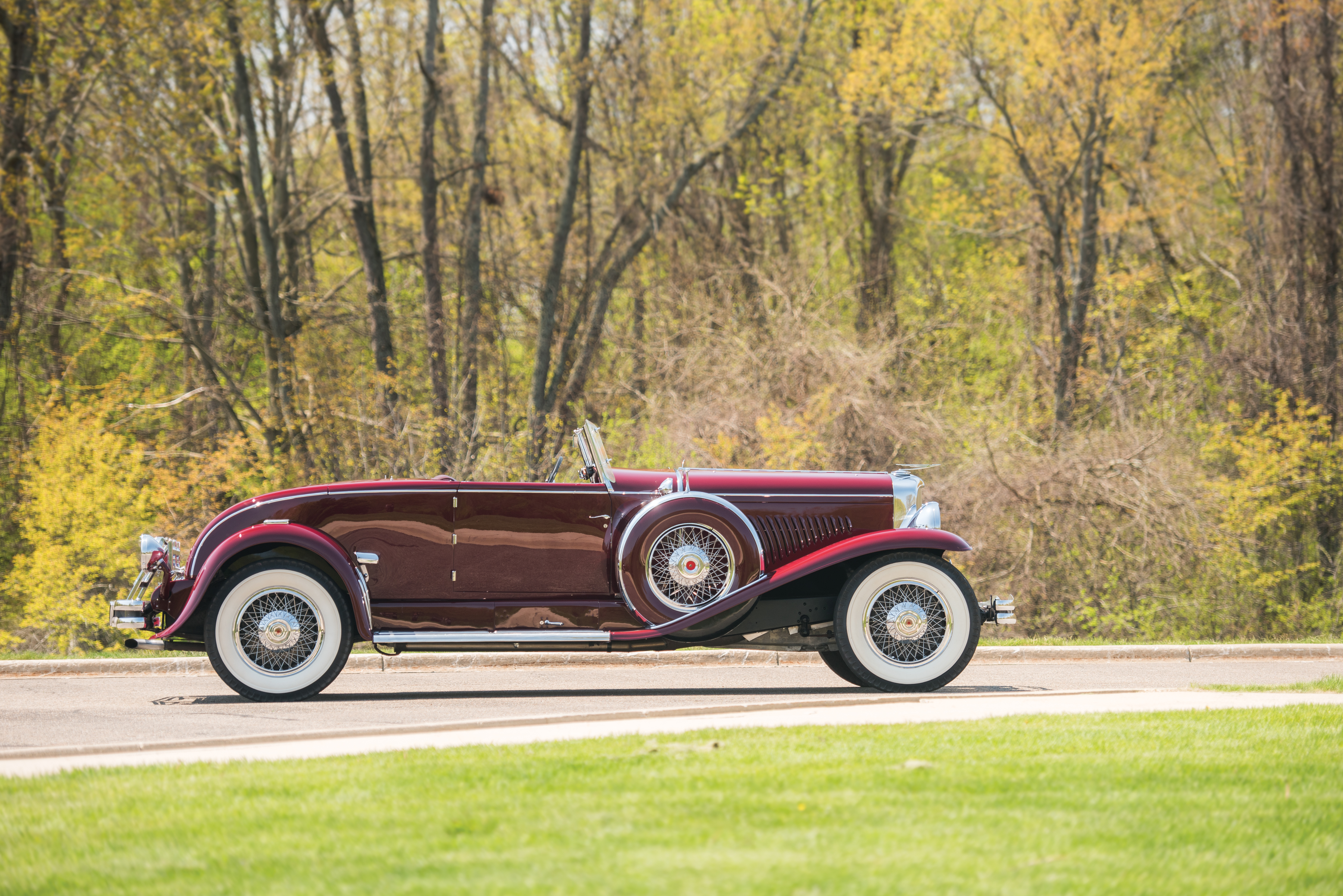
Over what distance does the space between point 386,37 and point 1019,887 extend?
854 inches

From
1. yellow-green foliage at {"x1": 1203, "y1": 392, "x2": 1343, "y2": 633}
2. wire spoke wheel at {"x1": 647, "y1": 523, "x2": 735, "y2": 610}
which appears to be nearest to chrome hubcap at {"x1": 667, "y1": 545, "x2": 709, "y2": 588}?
wire spoke wheel at {"x1": 647, "y1": 523, "x2": 735, "y2": 610}

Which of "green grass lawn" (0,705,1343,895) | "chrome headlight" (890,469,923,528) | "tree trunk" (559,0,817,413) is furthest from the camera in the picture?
"tree trunk" (559,0,817,413)

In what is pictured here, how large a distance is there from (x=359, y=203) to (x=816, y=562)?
15963 millimetres

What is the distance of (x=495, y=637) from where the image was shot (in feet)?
27.1

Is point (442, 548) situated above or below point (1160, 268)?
below

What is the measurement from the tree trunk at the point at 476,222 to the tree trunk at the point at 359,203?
4.17ft

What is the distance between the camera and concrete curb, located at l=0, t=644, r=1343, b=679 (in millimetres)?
10469

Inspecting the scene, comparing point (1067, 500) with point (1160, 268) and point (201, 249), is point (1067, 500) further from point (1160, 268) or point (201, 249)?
point (201, 249)

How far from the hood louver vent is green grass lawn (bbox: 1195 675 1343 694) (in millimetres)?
2599

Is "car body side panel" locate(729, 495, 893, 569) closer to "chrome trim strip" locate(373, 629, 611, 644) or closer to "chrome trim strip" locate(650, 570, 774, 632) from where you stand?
"chrome trim strip" locate(650, 570, 774, 632)

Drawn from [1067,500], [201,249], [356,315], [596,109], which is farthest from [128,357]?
[1067,500]

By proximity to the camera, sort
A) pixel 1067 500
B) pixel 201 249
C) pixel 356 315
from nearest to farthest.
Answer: pixel 1067 500 → pixel 356 315 → pixel 201 249

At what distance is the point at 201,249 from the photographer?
24.1 metres

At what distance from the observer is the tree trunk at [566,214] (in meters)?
22.3
